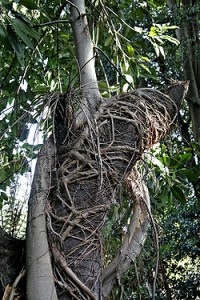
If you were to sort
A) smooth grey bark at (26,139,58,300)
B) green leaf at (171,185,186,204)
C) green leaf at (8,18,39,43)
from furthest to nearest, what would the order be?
1. green leaf at (171,185,186,204)
2. green leaf at (8,18,39,43)
3. smooth grey bark at (26,139,58,300)

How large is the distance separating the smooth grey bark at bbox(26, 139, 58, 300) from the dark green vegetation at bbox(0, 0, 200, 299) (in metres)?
0.05

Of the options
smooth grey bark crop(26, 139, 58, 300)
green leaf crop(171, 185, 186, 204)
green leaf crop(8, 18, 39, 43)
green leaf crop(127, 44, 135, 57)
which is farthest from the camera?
green leaf crop(127, 44, 135, 57)

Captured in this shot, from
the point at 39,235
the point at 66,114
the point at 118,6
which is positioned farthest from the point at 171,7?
the point at 39,235

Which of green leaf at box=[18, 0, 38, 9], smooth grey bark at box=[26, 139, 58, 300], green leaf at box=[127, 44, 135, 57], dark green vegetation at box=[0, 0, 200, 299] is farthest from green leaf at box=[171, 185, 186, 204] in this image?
green leaf at box=[18, 0, 38, 9]

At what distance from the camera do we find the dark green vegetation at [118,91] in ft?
4.45

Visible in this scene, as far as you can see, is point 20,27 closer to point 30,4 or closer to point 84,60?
point 30,4

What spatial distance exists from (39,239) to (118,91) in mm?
987

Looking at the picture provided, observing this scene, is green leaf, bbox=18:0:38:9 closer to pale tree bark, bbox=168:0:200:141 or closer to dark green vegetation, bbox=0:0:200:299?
dark green vegetation, bbox=0:0:200:299

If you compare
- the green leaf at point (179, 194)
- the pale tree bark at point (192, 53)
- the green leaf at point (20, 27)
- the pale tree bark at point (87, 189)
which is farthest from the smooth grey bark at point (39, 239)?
the pale tree bark at point (192, 53)

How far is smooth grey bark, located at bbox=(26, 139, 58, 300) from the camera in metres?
1.07

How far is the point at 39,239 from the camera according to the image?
1132mm

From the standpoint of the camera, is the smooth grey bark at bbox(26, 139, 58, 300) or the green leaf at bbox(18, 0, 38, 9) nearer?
the smooth grey bark at bbox(26, 139, 58, 300)

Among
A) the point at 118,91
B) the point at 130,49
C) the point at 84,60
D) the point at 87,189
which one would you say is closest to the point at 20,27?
the point at 84,60

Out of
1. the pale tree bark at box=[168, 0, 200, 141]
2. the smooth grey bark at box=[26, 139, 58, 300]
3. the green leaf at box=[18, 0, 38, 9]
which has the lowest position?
the smooth grey bark at box=[26, 139, 58, 300]
